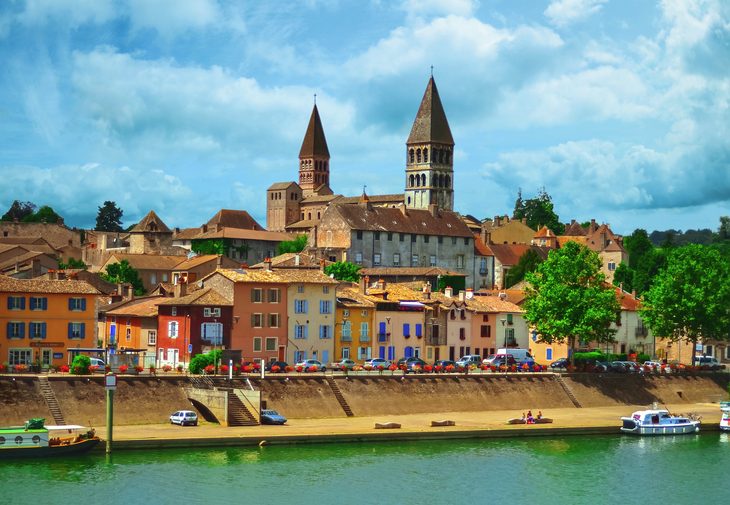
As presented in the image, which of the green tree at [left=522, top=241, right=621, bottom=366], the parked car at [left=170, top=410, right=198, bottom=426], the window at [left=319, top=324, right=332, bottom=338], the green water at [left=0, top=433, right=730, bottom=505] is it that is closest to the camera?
the green water at [left=0, top=433, right=730, bottom=505]

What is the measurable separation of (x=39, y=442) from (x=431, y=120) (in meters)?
150

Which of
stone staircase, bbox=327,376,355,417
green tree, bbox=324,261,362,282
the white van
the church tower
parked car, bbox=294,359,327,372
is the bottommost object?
stone staircase, bbox=327,376,355,417

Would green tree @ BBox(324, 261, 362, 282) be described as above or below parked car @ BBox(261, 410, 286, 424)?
above

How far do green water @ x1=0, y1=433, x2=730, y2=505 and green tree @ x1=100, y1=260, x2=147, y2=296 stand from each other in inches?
2913

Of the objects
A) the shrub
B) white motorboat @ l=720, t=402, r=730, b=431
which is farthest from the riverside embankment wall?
white motorboat @ l=720, t=402, r=730, b=431

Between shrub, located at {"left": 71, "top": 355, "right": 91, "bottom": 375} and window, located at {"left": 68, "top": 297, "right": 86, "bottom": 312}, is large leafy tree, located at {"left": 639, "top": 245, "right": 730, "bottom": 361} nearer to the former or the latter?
window, located at {"left": 68, "top": 297, "right": 86, "bottom": 312}

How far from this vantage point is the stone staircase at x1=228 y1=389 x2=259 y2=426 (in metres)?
62.9

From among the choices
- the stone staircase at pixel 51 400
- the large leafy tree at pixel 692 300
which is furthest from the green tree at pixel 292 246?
the stone staircase at pixel 51 400

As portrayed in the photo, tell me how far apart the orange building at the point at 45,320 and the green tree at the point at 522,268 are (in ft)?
280

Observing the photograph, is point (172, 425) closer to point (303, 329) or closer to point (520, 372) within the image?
point (303, 329)

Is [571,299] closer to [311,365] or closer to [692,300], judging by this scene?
[692,300]

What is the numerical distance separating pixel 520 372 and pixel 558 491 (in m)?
27.9

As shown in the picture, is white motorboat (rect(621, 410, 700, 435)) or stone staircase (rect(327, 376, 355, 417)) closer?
stone staircase (rect(327, 376, 355, 417))

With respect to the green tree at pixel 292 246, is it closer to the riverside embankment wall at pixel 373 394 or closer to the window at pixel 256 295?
the window at pixel 256 295
